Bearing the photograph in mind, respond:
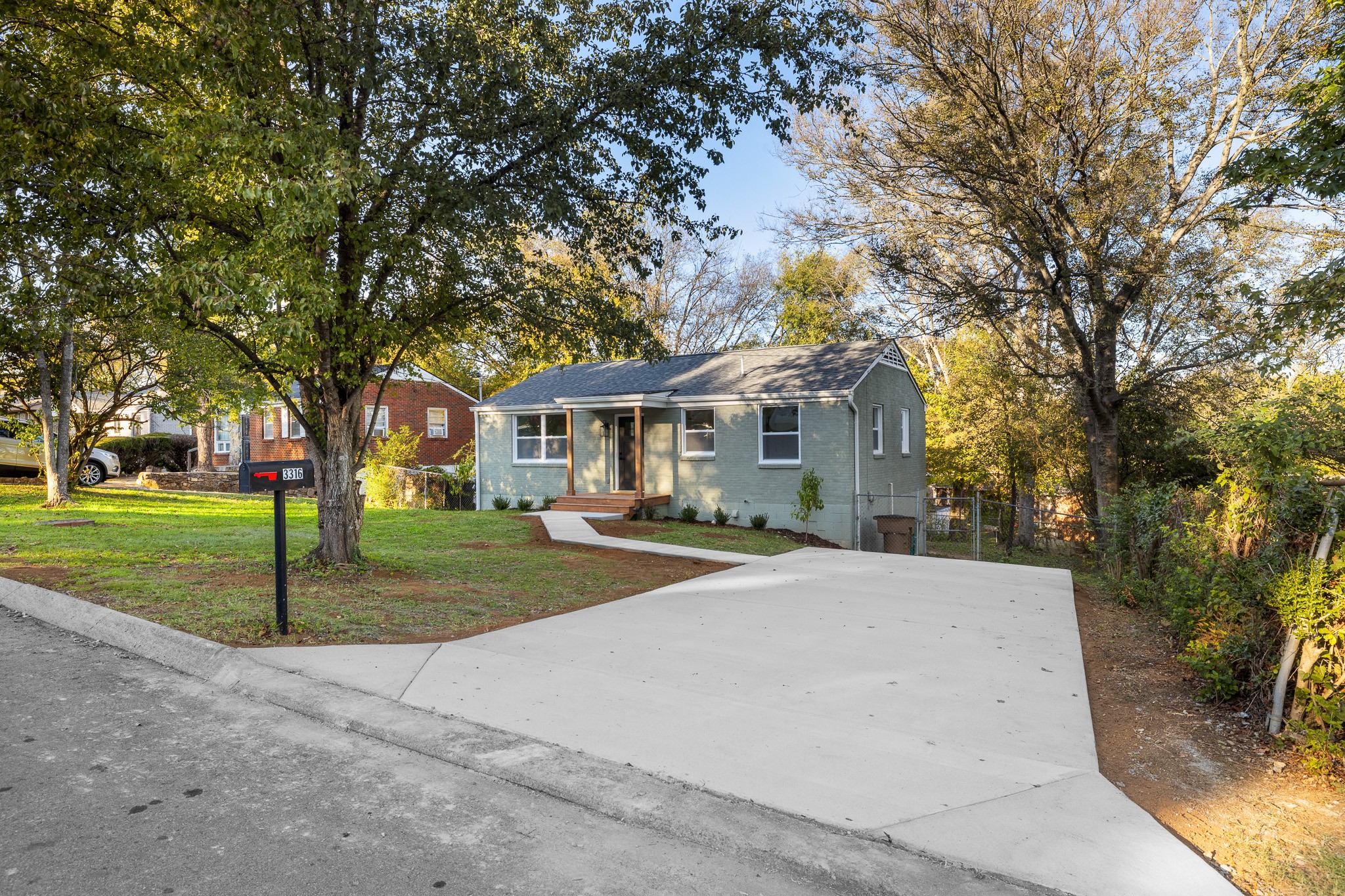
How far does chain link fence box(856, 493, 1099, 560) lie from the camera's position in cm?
1706

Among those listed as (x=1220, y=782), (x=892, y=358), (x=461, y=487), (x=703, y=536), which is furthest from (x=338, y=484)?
(x=892, y=358)

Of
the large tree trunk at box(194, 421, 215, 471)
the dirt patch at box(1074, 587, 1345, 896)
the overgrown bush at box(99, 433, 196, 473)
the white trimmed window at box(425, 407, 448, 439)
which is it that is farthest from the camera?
the large tree trunk at box(194, 421, 215, 471)

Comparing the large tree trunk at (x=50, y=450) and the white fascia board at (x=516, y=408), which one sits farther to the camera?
the white fascia board at (x=516, y=408)

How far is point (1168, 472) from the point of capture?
18719 millimetres

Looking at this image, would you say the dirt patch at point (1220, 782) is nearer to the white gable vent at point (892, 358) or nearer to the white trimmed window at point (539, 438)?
the white gable vent at point (892, 358)

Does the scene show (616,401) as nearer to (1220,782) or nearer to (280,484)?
(280,484)

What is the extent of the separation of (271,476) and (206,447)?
1340 inches

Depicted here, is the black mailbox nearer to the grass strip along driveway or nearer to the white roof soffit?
the grass strip along driveway

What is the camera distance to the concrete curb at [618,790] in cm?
294

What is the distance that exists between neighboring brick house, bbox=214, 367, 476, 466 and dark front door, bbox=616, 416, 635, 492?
11.2 meters

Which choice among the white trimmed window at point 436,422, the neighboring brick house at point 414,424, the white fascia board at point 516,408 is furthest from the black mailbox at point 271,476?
the white trimmed window at point 436,422

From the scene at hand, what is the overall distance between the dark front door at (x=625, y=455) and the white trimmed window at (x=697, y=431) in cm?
152

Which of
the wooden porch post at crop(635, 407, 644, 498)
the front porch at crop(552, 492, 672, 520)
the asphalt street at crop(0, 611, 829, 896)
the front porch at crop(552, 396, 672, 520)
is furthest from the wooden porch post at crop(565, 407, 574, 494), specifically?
the asphalt street at crop(0, 611, 829, 896)

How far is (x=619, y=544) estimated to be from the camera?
13227 mm
